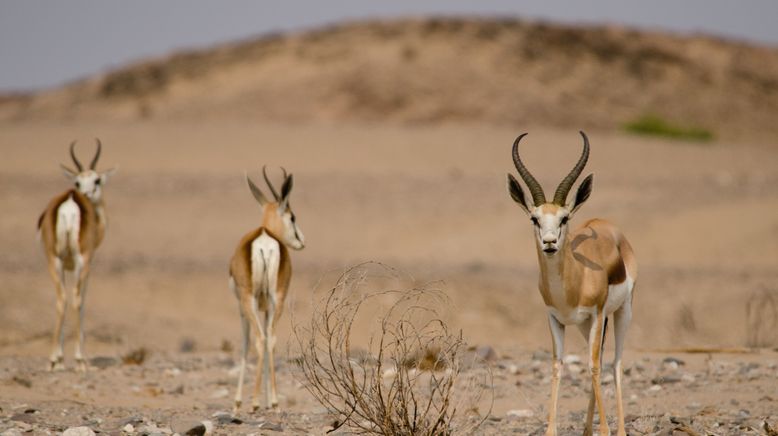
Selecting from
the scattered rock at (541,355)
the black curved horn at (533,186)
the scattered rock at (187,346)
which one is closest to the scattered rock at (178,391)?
the scattered rock at (187,346)

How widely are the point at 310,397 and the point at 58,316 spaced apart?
3.44m

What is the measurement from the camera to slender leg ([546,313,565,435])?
7.67m

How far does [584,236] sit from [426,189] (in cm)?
2419

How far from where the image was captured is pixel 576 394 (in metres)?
10.5

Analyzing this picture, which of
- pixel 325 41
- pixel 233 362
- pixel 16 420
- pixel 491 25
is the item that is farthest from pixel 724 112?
pixel 16 420

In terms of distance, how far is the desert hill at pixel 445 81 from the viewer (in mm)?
61469

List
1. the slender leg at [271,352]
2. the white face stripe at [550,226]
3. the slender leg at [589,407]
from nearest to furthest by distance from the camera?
the white face stripe at [550,226], the slender leg at [589,407], the slender leg at [271,352]

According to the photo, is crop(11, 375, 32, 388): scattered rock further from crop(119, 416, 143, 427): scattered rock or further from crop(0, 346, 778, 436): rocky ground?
crop(119, 416, 143, 427): scattered rock

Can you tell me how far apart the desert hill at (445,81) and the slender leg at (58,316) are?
45865 mm

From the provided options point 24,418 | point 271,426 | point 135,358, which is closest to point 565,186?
point 271,426

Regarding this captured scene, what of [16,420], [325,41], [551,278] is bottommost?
[16,420]

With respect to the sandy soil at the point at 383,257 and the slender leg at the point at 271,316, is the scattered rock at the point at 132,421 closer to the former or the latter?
the sandy soil at the point at 383,257

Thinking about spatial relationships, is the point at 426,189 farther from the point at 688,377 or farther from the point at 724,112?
the point at 724,112

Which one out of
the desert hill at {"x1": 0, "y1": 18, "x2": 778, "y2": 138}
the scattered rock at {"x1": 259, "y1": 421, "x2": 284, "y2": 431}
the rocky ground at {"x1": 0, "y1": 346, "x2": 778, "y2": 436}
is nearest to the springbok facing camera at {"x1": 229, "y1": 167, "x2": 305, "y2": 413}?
the rocky ground at {"x1": 0, "y1": 346, "x2": 778, "y2": 436}
